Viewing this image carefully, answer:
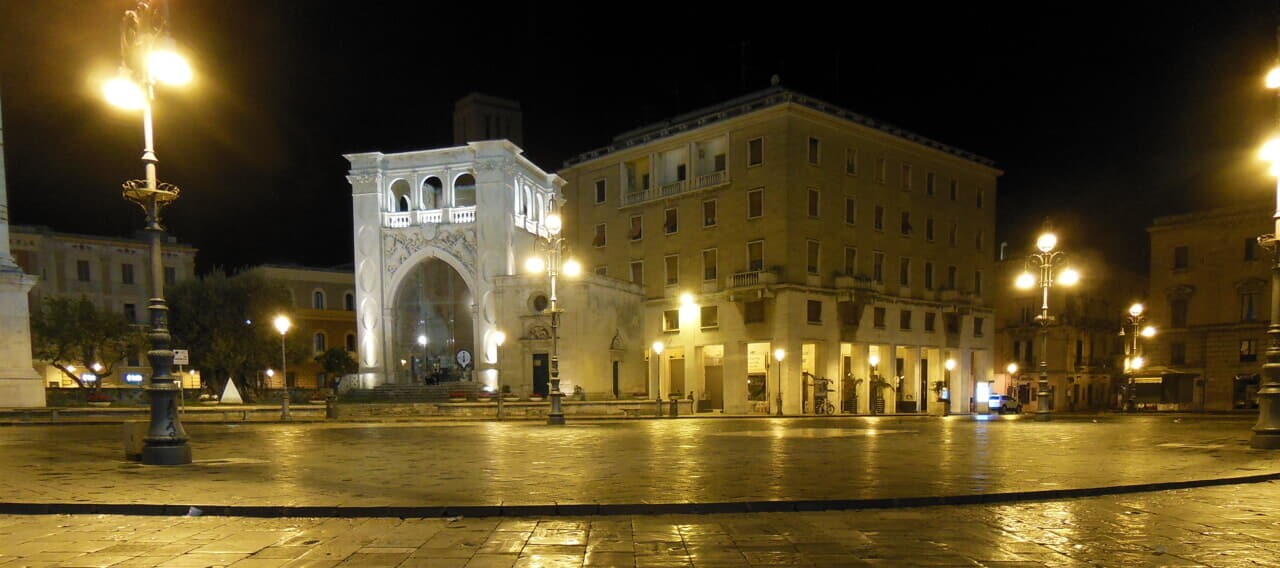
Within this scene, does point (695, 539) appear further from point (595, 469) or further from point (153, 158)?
point (153, 158)

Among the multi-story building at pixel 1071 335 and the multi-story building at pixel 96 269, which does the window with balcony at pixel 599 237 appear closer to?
the multi-story building at pixel 96 269

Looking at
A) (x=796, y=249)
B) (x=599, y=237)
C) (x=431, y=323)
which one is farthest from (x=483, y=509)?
(x=599, y=237)

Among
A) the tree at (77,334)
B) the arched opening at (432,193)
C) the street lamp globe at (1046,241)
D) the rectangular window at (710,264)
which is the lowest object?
the tree at (77,334)

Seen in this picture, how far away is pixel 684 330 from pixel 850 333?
9.56m

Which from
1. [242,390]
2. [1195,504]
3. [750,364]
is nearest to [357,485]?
[1195,504]

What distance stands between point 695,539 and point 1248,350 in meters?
50.3

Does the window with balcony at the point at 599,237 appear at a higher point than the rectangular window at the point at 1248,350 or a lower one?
higher

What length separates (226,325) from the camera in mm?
37188

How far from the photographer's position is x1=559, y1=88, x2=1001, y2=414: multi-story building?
117 feet

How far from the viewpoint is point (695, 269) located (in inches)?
1553

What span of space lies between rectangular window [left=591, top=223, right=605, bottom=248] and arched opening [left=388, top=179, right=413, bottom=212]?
476 inches

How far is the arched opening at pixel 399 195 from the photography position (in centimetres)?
4231

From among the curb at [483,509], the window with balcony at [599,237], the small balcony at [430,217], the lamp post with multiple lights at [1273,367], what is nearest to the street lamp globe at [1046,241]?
the lamp post with multiple lights at [1273,367]

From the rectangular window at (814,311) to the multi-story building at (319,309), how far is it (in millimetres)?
37326
